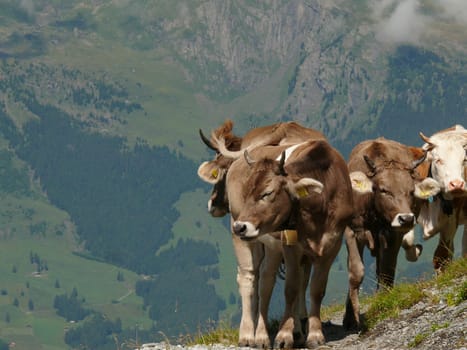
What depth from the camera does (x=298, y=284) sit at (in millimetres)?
17484

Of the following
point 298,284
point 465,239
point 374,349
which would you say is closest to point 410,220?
point 298,284

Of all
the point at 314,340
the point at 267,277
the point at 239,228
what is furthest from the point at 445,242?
the point at 239,228

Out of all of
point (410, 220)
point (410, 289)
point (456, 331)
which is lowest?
point (456, 331)

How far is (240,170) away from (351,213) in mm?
2126

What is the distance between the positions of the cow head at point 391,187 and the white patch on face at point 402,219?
157mm

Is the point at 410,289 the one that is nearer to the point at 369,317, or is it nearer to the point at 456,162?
the point at 369,317

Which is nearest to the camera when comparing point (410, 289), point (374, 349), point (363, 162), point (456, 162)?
point (374, 349)

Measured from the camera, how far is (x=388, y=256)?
20000mm

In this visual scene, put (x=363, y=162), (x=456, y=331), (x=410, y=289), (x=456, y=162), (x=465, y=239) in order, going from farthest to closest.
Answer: (x=465, y=239)
(x=456, y=162)
(x=363, y=162)
(x=410, y=289)
(x=456, y=331)

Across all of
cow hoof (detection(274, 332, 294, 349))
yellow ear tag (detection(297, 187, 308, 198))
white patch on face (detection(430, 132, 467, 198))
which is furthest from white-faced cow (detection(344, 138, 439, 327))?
yellow ear tag (detection(297, 187, 308, 198))

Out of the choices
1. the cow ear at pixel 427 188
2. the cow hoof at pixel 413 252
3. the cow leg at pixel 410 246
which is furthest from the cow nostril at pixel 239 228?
the cow hoof at pixel 413 252

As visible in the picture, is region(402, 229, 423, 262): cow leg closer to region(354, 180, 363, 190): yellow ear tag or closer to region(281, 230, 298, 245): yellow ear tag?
region(354, 180, 363, 190): yellow ear tag

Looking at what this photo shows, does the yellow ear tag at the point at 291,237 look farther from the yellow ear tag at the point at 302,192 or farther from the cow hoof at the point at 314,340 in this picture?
the cow hoof at the point at 314,340

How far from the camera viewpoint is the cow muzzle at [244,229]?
15.8 m
